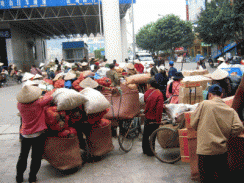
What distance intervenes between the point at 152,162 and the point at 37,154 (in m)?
2.13

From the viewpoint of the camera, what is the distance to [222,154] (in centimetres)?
318

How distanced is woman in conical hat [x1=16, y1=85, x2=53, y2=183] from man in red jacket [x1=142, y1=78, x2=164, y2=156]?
193cm

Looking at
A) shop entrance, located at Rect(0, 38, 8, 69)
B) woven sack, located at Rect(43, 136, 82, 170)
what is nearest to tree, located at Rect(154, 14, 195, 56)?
shop entrance, located at Rect(0, 38, 8, 69)

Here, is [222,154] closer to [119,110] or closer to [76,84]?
[119,110]

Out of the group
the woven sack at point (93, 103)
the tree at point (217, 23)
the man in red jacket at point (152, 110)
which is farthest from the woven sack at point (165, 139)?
the tree at point (217, 23)

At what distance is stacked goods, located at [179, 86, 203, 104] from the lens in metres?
5.84

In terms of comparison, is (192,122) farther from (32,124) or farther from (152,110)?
(32,124)

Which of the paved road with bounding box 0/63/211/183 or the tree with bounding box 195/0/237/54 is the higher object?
the tree with bounding box 195/0/237/54

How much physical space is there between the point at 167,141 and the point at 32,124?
248cm

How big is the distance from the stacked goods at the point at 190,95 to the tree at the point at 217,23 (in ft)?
69.1

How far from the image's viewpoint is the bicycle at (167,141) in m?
4.88

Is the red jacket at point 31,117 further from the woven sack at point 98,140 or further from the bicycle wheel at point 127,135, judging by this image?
the bicycle wheel at point 127,135

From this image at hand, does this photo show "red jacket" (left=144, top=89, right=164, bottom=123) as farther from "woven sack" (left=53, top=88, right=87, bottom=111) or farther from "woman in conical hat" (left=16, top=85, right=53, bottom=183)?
"woman in conical hat" (left=16, top=85, right=53, bottom=183)

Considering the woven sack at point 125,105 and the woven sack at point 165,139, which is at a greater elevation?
the woven sack at point 125,105
